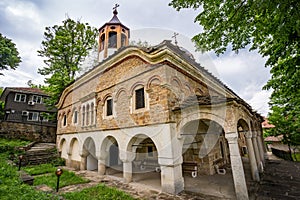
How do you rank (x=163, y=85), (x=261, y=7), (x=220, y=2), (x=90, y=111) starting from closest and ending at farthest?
(x=261, y=7), (x=220, y=2), (x=163, y=85), (x=90, y=111)

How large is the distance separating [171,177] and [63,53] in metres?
18.1

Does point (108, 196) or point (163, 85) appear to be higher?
point (163, 85)

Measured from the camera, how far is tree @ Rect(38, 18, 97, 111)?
17.2m

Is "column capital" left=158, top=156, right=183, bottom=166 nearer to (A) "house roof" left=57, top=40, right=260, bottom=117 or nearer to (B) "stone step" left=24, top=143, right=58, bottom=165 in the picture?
(A) "house roof" left=57, top=40, right=260, bottom=117

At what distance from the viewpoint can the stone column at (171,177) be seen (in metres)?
6.21

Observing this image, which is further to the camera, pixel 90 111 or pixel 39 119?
pixel 39 119

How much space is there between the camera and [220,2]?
13.2 feet

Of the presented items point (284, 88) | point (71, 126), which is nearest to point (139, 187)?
point (284, 88)

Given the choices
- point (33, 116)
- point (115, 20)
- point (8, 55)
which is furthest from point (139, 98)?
point (33, 116)

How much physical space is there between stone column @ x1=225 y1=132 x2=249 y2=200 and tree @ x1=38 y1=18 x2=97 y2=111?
53.1 feet

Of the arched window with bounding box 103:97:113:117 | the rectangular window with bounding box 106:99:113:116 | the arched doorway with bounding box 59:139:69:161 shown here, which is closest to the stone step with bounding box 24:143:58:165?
the arched doorway with bounding box 59:139:69:161

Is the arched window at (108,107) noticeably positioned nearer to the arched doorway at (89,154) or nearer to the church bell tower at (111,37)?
the arched doorway at (89,154)

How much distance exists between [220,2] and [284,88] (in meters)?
4.58

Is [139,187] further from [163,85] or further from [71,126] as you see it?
[71,126]
